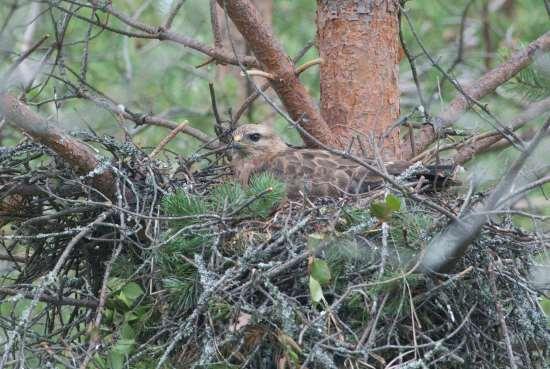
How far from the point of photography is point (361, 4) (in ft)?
21.8

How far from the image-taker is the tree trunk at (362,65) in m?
6.64

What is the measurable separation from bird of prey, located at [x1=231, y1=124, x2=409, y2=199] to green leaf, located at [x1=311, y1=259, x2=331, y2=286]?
3.28ft

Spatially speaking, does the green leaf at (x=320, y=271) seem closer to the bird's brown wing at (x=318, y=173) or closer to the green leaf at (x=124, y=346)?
the green leaf at (x=124, y=346)

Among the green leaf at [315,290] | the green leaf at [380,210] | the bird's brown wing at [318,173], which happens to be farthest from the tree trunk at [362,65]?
the green leaf at [315,290]

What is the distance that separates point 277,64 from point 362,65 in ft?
2.60

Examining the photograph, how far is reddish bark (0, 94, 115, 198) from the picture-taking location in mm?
4684

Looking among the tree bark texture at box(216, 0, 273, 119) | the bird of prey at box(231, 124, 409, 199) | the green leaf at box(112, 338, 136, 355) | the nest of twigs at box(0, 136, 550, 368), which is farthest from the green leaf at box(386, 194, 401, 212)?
the tree bark texture at box(216, 0, 273, 119)

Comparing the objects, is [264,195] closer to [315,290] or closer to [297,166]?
[315,290]

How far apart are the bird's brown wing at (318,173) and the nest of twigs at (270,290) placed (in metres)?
0.67

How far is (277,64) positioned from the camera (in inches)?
239

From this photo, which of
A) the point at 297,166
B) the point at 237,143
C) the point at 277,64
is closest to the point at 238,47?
the point at 237,143

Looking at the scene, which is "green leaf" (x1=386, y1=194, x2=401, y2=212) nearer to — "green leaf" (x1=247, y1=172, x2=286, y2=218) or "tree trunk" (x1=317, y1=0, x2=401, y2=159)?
"green leaf" (x1=247, y1=172, x2=286, y2=218)

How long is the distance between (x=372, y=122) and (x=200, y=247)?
1.85 meters

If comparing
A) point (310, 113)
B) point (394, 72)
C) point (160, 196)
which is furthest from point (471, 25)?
point (160, 196)
